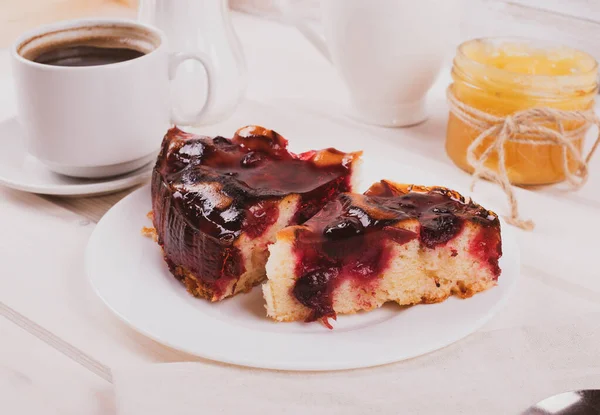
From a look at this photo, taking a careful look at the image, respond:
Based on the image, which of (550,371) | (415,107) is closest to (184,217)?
(550,371)

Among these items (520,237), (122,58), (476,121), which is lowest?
(520,237)

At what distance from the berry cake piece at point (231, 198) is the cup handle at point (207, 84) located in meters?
0.18

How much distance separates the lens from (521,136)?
155 cm

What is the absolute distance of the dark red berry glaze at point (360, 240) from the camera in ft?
3.72

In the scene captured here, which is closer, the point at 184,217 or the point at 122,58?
the point at 184,217

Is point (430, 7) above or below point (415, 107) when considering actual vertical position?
above

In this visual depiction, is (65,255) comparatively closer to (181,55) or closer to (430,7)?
(181,55)

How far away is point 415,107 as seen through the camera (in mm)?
1865

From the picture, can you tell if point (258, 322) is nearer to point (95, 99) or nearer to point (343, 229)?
point (343, 229)

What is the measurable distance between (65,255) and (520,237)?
2.74 ft

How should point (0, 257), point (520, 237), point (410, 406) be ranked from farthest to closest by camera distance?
point (520, 237)
point (0, 257)
point (410, 406)

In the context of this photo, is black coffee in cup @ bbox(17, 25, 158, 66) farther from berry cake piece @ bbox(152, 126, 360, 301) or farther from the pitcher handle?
the pitcher handle

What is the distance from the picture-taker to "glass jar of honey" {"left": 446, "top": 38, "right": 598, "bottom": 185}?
1549 mm

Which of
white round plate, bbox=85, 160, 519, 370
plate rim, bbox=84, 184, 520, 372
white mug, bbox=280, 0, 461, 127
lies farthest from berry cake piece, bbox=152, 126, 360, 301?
white mug, bbox=280, 0, 461, 127
